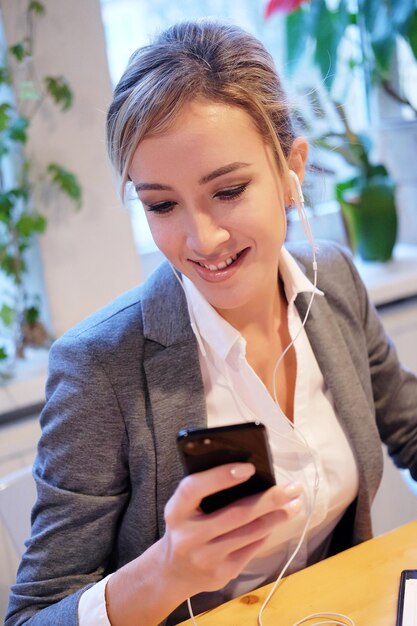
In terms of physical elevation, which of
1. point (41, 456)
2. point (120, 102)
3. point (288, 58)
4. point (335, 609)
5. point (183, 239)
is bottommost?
point (335, 609)

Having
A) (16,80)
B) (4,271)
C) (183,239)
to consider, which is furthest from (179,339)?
(16,80)

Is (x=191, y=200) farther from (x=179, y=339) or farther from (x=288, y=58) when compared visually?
(x=288, y=58)

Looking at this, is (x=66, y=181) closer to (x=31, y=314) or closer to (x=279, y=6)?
(x=31, y=314)

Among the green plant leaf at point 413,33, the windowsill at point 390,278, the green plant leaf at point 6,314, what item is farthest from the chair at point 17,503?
the green plant leaf at point 413,33

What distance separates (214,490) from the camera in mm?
806

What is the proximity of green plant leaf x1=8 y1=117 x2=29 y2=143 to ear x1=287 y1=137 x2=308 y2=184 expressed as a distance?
903 mm

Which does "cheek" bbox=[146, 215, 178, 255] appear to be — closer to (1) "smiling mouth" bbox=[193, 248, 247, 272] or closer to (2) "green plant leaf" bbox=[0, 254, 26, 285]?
(1) "smiling mouth" bbox=[193, 248, 247, 272]

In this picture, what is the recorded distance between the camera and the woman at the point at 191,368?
1.07m

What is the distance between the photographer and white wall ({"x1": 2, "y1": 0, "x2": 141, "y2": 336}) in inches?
79.7

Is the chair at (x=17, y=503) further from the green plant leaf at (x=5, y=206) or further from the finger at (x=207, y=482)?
the green plant leaf at (x=5, y=206)

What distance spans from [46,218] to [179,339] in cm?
95

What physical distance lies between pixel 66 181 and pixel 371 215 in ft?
3.48

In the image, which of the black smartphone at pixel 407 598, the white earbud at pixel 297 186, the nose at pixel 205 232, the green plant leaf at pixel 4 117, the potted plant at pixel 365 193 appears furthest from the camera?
the potted plant at pixel 365 193

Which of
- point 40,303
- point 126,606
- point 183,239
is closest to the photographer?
point 126,606
